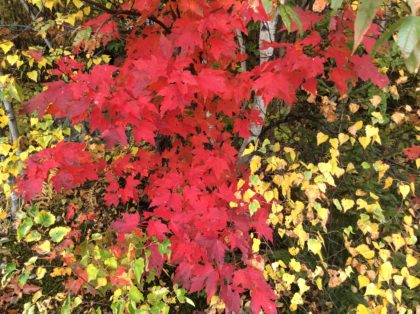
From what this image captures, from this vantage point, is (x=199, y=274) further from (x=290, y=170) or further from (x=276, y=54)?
(x=276, y=54)

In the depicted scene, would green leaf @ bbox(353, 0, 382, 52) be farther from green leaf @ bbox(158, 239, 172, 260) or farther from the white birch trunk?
green leaf @ bbox(158, 239, 172, 260)

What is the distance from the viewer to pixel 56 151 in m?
2.45

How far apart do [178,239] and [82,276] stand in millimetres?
888

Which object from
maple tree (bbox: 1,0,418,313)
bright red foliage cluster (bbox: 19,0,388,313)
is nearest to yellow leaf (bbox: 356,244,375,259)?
maple tree (bbox: 1,0,418,313)

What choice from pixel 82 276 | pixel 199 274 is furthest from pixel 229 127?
pixel 82 276

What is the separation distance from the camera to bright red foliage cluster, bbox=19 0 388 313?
2.13 meters

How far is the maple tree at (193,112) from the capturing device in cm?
214

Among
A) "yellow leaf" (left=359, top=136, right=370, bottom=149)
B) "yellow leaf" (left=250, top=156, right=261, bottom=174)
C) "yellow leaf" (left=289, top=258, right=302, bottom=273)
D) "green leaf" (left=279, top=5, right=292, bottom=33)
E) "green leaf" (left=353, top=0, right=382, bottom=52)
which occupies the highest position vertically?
"green leaf" (left=353, top=0, right=382, bottom=52)

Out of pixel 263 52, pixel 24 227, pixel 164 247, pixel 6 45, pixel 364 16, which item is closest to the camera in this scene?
pixel 364 16

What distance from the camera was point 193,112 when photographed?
3166 millimetres

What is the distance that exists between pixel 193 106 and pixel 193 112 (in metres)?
0.29

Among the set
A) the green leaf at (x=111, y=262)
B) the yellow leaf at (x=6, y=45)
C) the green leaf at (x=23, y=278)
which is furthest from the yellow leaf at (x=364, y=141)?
the yellow leaf at (x=6, y=45)

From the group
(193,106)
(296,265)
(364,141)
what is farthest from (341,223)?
(193,106)

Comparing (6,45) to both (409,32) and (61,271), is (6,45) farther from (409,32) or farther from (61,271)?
(409,32)
